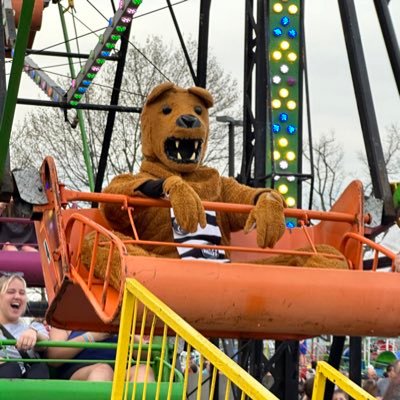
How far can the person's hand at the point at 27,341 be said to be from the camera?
5.10m

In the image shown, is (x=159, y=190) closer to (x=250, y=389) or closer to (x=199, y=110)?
(x=199, y=110)

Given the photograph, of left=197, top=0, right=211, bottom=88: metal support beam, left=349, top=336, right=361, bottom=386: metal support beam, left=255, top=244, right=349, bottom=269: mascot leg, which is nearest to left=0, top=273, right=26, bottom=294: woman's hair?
left=255, top=244, right=349, bottom=269: mascot leg

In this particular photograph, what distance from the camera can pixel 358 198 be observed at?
18.5 ft

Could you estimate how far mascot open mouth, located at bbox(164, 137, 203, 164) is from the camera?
18.9 feet

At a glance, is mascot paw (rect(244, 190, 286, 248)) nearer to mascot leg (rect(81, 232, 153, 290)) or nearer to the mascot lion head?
mascot leg (rect(81, 232, 153, 290))

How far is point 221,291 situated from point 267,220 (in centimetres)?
69

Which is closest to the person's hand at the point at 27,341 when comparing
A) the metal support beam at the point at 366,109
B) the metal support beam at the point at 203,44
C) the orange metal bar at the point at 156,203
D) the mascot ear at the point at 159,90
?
the orange metal bar at the point at 156,203

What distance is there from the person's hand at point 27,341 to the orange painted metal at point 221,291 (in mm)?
182

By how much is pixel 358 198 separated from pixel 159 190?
1.15 m

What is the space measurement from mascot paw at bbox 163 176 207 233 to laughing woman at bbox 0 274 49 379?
96 cm

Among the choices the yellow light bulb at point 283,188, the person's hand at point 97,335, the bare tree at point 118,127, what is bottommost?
the person's hand at point 97,335

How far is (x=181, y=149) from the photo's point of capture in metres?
5.78

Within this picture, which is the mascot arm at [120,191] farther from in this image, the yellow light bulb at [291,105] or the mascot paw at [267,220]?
the yellow light bulb at [291,105]

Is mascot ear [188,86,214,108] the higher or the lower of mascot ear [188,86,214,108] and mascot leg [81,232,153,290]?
the higher
